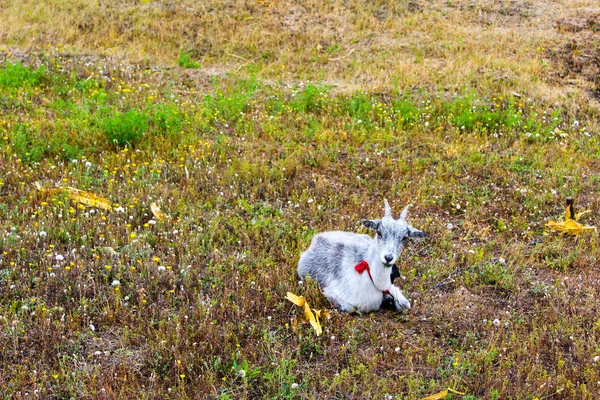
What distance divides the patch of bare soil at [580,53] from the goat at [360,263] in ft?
31.4

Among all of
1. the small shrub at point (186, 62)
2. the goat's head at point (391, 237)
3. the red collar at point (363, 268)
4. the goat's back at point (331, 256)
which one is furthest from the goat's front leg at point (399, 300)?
the small shrub at point (186, 62)

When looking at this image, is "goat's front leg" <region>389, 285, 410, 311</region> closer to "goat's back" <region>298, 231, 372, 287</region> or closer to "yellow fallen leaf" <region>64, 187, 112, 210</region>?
"goat's back" <region>298, 231, 372, 287</region>

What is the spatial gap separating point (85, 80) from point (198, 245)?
789 cm

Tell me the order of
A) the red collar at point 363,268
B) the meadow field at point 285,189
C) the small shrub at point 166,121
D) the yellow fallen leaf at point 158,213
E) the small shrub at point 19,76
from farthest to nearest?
the small shrub at point 19,76, the small shrub at point 166,121, the yellow fallen leaf at point 158,213, the red collar at point 363,268, the meadow field at point 285,189

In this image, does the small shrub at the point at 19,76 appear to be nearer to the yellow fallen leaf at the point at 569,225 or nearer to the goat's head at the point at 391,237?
the goat's head at the point at 391,237

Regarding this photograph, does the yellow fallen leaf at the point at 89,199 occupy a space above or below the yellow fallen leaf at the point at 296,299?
above

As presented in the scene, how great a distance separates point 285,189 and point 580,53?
10013 millimetres

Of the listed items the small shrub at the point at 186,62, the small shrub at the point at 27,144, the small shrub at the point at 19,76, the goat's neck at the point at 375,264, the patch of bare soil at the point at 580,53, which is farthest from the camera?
the small shrub at the point at 186,62

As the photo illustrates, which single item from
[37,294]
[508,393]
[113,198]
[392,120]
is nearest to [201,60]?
[392,120]

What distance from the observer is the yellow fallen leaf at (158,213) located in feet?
30.6

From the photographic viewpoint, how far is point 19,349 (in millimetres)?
6621

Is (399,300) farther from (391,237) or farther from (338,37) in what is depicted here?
(338,37)

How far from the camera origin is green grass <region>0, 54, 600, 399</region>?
21.5 feet

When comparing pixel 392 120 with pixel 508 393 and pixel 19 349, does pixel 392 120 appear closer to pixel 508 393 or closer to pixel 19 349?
pixel 508 393
